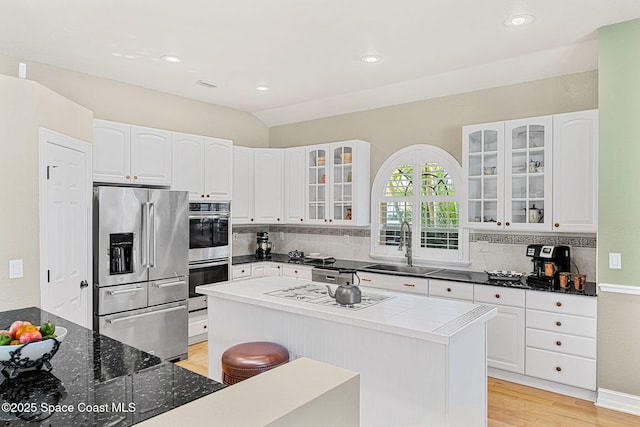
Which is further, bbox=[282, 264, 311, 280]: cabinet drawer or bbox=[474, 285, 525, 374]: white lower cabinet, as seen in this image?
bbox=[282, 264, 311, 280]: cabinet drawer

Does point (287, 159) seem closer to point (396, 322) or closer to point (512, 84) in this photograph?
point (512, 84)

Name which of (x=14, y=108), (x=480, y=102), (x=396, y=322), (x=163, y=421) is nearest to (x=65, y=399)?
(x=163, y=421)

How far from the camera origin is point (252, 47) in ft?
11.9

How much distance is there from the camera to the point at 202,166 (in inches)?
192

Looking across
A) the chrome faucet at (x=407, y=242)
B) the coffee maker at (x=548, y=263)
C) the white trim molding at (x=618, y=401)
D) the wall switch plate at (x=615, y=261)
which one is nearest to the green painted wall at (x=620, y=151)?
the wall switch plate at (x=615, y=261)

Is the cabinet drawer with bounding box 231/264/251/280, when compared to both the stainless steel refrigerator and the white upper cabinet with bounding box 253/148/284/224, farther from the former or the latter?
the stainless steel refrigerator

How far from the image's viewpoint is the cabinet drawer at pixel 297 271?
17.0ft

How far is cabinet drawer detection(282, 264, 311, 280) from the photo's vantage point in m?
5.17

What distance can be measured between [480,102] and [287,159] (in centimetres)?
256

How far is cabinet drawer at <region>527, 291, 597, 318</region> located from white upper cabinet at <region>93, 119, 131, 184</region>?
13.1ft

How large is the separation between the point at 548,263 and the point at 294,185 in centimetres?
319

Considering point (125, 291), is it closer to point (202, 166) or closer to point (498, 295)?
point (202, 166)

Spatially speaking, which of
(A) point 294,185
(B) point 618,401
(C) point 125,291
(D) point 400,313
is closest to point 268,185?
(A) point 294,185

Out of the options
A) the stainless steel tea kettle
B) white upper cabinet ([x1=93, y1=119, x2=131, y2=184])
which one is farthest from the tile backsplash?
the stainless steel tea kettle
